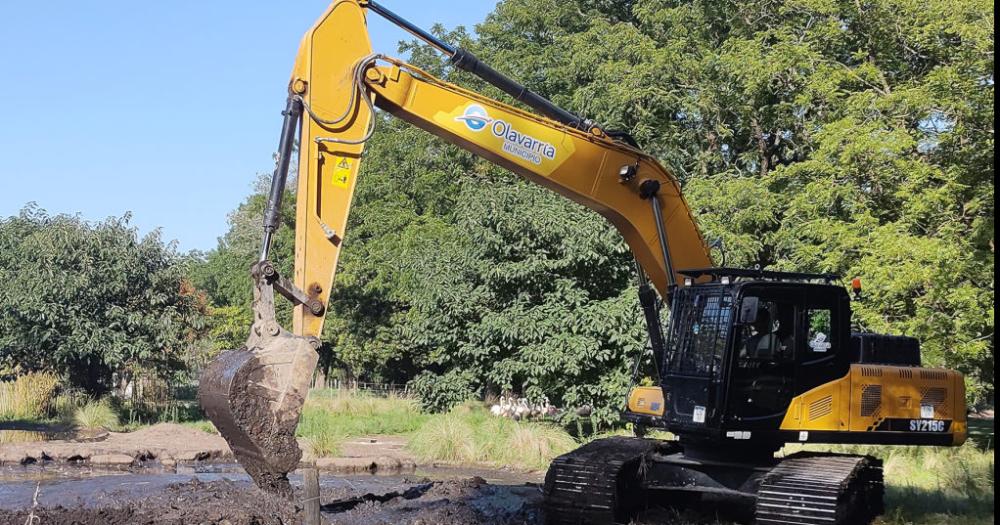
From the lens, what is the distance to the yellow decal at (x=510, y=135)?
33.3ft

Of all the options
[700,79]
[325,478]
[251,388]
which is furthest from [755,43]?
[251,388]

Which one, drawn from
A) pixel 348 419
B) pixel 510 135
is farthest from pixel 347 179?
pixel 348 419

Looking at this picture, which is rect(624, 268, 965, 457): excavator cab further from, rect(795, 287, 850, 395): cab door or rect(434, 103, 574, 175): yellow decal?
rect(434, 103, 574, 175): yellow decal

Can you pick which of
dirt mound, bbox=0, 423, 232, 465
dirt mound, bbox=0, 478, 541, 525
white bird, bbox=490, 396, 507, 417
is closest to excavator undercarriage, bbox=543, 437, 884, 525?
dirt mound, bbox=0, 478, 541, 525

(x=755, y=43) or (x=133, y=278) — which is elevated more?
(x=755, y=43)

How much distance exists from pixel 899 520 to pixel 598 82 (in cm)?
1992

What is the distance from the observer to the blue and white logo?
10156mm

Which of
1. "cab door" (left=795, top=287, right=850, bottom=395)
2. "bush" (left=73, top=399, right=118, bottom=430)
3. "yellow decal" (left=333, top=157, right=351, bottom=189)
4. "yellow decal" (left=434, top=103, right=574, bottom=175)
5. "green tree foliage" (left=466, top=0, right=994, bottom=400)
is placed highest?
"green tree foliage" (left=466, top=0, right=994, bottom=400)

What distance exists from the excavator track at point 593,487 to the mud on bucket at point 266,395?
315 centimetres

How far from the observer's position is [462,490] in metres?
13.6

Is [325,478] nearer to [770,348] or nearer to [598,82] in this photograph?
[770,348]

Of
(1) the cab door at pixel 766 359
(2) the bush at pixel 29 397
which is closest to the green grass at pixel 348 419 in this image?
(2) the bush at pixel 29 397

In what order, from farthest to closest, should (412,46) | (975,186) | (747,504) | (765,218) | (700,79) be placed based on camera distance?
(412,46), (700,79), (765,218), (975,186), (747,504)

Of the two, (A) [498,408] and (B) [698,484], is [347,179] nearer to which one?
(B) [698,484]
